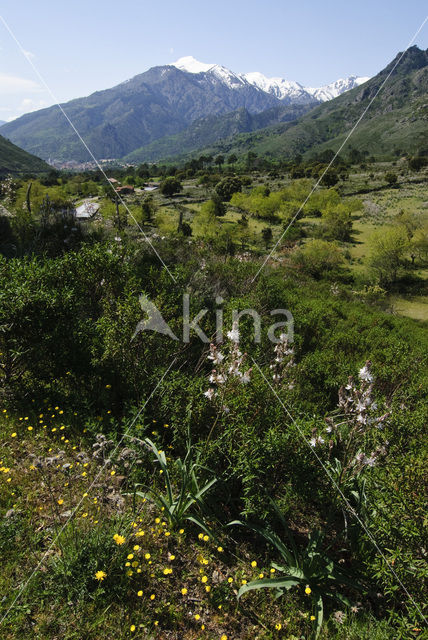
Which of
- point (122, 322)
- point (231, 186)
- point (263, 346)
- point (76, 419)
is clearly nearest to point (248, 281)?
point (263, 346)

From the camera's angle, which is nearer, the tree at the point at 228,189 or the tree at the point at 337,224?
the tree at the point at 337,224

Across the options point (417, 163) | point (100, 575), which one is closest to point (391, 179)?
point (417, 163)

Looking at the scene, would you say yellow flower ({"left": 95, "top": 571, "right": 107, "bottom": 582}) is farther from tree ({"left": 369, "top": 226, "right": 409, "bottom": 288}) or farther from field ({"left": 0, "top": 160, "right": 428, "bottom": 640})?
tree ({"left": 369, "top": 226, "right": 409, "bottom": 288})

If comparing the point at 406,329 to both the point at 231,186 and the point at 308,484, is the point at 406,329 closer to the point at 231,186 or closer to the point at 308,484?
the point at 308,484

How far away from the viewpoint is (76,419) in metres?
4.95

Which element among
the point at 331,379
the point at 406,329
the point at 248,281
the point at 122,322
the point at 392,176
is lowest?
the point at 392,176

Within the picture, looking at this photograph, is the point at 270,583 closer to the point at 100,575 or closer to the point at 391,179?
the point at 100,575

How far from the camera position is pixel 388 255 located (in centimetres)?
3425

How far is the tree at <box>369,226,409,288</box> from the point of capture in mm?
34031

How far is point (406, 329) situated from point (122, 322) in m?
13.7

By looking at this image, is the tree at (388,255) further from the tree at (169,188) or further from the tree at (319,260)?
the tree at (169,188)

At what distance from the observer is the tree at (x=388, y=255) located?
1340 inches

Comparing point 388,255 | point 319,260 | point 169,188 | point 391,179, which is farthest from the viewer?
point 169,188

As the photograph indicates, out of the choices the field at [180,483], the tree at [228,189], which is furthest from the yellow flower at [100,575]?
the tree at [228,189]
